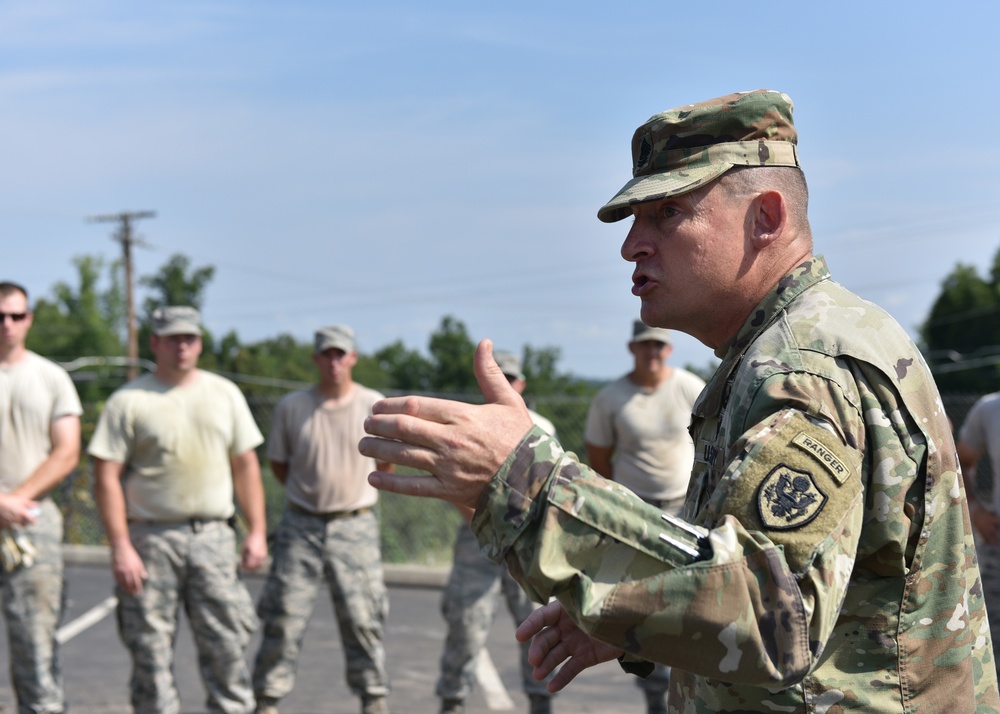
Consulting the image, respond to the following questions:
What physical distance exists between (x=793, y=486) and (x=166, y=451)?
5140 mm

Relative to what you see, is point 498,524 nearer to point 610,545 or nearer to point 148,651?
point 610,545

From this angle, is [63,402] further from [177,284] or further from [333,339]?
[177,284]

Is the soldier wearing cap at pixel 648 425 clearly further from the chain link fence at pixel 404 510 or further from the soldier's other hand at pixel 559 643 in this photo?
the soldier's other hand at pixel 559 643

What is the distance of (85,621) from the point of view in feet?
30.2

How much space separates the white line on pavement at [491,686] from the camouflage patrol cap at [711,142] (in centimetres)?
488

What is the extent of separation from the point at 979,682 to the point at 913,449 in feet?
1.73

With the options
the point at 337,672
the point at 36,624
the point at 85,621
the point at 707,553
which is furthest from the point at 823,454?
the point at 85,621

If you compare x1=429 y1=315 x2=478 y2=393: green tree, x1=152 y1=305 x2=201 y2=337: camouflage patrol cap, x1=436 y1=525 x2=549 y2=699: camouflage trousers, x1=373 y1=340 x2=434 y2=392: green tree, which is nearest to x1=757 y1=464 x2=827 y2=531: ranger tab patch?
x1=436 y1=525 x2=549 y2=699: camouflage trousers

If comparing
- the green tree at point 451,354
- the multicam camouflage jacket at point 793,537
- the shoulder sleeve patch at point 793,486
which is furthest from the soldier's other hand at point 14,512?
the green tree at point 451,354

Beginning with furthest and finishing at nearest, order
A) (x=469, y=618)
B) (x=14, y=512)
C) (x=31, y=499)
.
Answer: (x=469, y=618) < (x=31, y=499) < (x=14, y=512)

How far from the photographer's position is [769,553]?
1672mm

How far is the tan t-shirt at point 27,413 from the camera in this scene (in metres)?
6.30

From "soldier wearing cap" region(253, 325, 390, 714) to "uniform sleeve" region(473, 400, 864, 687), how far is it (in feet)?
15.9

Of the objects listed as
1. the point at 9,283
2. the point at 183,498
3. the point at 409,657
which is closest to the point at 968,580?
the point at 183,498
